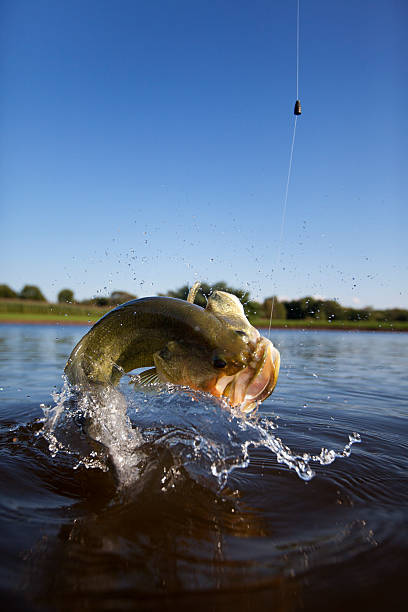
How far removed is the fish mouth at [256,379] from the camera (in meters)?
2.57

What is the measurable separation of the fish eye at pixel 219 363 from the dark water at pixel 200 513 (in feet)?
3.08

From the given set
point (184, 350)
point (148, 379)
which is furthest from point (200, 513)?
point (184, 350)

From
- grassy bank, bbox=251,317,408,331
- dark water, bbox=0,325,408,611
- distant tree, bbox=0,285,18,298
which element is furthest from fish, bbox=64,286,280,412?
distant tree, bbox=0,285,18,298

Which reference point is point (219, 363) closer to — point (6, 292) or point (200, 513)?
point (200, 513)

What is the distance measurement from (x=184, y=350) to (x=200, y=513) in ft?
3.71

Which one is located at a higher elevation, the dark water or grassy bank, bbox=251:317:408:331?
grassy bank, bbox=251:317:408:331

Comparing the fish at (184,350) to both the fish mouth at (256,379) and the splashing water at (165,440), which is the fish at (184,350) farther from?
the splashing water at (165,440)

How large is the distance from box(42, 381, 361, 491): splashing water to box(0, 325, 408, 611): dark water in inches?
0.7

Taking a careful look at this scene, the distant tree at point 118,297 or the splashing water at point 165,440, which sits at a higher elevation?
the distant tree at point 118,297

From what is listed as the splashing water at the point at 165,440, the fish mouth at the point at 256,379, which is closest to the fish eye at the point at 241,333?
the fish mouth at the point at 256,379

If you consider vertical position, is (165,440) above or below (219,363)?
below

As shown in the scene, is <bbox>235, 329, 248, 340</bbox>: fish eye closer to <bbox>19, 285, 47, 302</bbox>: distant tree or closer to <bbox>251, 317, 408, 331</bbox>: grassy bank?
<bbox>251, 317, 408, 331</bbox>: grassy bank

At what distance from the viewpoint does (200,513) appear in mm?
2695

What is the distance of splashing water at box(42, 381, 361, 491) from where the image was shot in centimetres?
328
